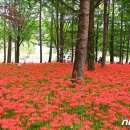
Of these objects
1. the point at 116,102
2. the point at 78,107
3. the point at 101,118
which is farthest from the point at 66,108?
the point at 116,102

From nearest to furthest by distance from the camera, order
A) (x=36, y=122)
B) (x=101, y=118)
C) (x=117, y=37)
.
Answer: (x=36, y=122)
(x=101, y=118)
(x=117, y=37)

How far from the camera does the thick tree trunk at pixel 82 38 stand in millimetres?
13961

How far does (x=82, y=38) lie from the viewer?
45.9ft

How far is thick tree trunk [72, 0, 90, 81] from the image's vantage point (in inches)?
550

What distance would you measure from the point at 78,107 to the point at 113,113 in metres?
1.31

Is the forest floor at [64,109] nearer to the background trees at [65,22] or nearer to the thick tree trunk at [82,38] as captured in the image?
the thick tree trunk at [82,38]

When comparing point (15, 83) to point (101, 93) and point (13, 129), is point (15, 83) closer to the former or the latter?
point (101, 93)

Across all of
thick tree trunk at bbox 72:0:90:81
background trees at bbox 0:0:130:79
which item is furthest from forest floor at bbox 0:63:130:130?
background trees at bbox 0:0:130:79

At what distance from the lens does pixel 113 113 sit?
870cm

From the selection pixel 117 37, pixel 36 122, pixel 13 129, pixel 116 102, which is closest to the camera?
pixel 13 129

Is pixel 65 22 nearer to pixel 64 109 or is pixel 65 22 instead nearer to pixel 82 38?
pixel 82 38

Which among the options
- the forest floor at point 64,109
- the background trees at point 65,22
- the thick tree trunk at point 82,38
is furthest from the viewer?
the background trees at point 65,22

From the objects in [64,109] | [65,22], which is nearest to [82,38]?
[64,109]

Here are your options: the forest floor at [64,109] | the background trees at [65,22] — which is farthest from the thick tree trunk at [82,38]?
the forest floor at [64,109]
